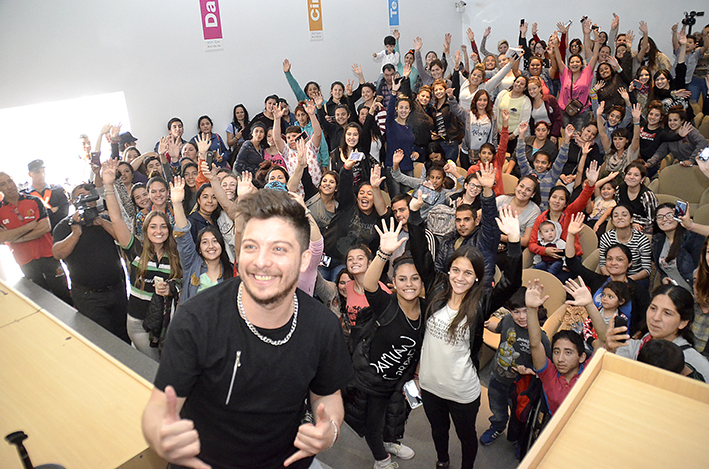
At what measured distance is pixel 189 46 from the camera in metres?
6.30

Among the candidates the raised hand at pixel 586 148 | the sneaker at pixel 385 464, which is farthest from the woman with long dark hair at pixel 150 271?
the raised hand at pixel 586 148

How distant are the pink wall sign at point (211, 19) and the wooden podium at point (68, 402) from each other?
537cm

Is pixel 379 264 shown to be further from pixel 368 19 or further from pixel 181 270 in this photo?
pixel 368 19

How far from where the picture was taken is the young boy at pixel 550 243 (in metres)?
3.55

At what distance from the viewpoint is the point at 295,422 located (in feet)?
4.56

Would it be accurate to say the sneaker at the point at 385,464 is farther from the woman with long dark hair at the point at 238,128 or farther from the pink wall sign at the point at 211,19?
the pink wall sign at the point at 211,19

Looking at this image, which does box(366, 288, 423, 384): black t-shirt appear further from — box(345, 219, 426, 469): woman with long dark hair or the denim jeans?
the denim jeans

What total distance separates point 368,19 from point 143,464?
8.30m

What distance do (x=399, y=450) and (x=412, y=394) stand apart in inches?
29.9

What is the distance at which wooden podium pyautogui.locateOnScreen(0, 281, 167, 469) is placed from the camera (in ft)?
4.76

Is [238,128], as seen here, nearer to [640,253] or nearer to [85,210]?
[85,210]

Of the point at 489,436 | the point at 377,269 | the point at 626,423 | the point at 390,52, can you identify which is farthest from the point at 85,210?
the point at 390,52

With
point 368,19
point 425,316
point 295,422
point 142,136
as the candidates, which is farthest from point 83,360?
point 368,19

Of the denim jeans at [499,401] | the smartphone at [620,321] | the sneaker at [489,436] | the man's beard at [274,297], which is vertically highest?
the man's beard at [274,297]
